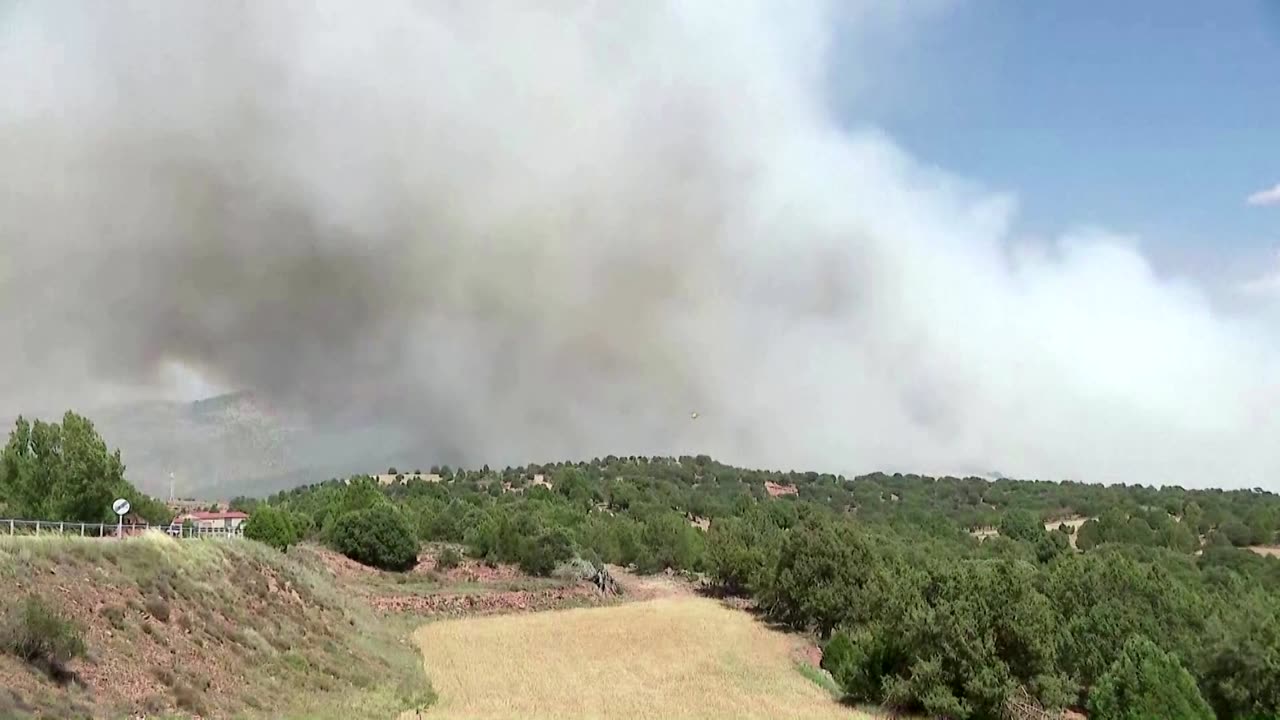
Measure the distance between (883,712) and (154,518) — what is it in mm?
65315

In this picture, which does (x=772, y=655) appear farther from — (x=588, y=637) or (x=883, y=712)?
(x=883, y=712)

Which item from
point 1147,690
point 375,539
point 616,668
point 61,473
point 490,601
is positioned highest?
point 61,473

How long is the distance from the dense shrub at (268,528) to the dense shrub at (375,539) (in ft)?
27.1

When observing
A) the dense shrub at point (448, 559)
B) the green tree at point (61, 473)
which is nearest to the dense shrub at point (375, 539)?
the dense shrub at point (448, 559)

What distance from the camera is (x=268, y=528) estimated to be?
270 ft

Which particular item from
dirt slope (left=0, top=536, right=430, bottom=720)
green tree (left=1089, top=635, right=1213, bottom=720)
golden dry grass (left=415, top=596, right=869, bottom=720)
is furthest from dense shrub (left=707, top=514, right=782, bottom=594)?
dirt slope (left=0, top=536, right=430, bottom=720)

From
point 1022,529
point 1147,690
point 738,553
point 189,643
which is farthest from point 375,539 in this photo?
point 1022,529

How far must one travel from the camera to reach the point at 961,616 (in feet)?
151

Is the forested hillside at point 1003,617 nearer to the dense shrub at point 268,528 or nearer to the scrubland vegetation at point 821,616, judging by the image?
the scrubland vegetation at point 821,616

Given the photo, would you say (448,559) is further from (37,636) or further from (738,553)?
(37,636)

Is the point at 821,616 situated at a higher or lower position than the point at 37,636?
lower

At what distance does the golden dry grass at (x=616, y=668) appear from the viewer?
4184 cm

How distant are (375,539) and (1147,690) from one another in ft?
235

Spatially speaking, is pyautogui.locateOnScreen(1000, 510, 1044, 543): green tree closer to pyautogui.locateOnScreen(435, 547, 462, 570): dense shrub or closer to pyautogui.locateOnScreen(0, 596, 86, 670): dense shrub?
pyautogui.locateOnScreen(435, 547, 462, 570): dense shrub
